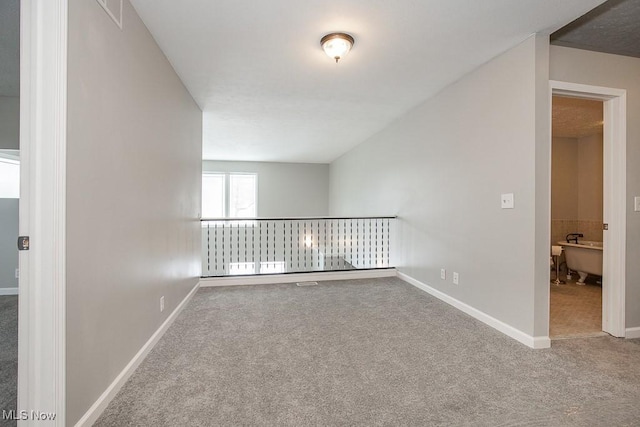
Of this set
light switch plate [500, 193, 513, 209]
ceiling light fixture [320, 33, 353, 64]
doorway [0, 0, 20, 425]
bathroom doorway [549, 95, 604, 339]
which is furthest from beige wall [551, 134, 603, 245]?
doorway [0, 0, 20, 425]

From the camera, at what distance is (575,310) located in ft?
10.8

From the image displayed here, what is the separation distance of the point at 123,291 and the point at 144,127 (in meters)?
1.24

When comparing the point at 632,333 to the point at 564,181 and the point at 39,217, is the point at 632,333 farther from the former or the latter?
the point at 39,217

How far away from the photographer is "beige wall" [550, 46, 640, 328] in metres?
2.57

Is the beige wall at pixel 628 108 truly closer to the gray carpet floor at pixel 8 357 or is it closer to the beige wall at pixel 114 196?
the beige wall at pixel 114 196

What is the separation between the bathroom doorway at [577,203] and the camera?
403cm

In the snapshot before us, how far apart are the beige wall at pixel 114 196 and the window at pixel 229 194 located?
5.94m

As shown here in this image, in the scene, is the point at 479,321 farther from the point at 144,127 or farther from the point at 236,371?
the point at 144,127

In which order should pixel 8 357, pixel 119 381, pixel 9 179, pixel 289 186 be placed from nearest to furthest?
pixel 119 381 < pixel 8 357 < pixel 9 179 < pixel 289 186

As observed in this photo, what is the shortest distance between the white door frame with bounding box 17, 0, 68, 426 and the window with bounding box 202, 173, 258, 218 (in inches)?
301

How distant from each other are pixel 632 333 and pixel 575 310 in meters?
0.71

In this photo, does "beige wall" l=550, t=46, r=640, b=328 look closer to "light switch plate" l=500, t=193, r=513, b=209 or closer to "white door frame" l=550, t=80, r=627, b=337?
"white door frame" l=550, t=80, r=627, b=337

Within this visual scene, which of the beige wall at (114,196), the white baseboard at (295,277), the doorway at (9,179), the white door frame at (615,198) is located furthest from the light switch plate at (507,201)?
the doorway at (9,179)

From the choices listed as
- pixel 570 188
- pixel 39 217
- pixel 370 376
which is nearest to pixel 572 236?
pixel 570 188
